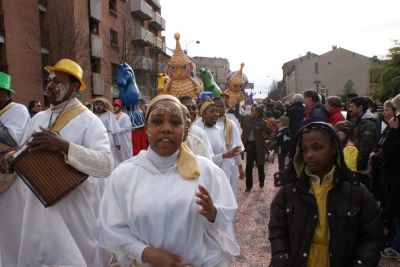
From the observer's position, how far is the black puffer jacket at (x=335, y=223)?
8.29 feet

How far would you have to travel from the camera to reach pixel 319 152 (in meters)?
2.67

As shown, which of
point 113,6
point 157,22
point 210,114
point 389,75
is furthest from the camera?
point 157,22

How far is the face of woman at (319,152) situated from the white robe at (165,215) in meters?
0.58

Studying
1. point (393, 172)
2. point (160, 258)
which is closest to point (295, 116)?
point (393, 172)

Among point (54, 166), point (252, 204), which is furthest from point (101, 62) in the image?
point (54, 166)

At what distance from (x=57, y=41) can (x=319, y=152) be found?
18.9m

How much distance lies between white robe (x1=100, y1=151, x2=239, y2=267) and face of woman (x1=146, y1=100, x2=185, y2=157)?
12 centimetres

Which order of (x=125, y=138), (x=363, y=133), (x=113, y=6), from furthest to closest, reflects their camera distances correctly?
(x=113, y=6), (x=125, y=138), (x=363, y=133)

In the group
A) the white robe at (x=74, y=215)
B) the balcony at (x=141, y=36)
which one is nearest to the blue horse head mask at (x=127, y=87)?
the white robe at (x=74, y=215)

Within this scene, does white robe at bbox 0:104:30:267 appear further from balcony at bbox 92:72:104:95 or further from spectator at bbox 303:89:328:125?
balcony at bbox 92:72:104:95

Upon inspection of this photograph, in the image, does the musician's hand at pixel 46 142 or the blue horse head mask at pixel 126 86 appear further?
the blue horse head mask at pixel 126 86

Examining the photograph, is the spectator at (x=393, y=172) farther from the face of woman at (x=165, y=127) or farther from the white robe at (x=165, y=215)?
the face of woman at (x=165, y=127)

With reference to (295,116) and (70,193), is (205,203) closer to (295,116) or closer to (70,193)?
(70,193)

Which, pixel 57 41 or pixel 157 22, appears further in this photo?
pixel 157 22
